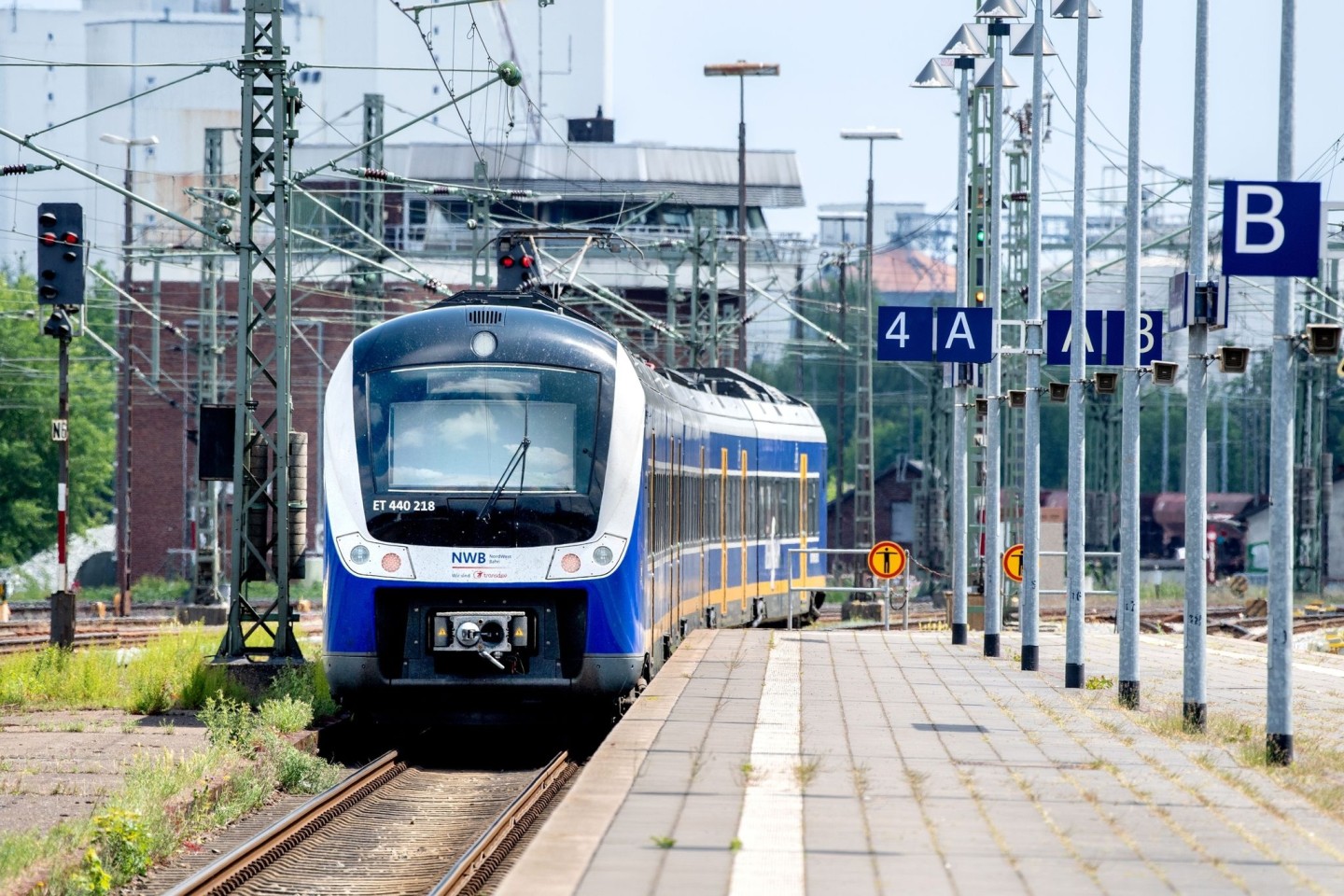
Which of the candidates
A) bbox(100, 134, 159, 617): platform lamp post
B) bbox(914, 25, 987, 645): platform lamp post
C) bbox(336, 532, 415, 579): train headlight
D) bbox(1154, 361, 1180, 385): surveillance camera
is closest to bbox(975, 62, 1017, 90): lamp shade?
bbox(914, 25, 987, 645): platform lamp post

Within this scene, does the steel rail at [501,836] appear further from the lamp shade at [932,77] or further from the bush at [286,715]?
the lamp shade at [932,77]

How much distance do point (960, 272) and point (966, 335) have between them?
4054 millimetres

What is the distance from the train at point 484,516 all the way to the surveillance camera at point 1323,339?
5149 millimetres

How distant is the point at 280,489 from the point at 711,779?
8.32 meters

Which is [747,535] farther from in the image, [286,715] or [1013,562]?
[286,715]

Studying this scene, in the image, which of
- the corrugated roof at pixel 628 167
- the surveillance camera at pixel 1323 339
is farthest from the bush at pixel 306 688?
the corrugated roof at pixel 628 167

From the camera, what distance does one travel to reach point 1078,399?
17484 mm

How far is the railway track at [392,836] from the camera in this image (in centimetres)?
997

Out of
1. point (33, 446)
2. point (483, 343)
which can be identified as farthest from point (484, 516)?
point (33, 446)

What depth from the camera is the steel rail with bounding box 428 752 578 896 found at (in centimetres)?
977

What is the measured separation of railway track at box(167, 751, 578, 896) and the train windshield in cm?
177

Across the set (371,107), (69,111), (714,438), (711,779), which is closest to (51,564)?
(69,111)

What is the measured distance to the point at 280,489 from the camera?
58.9ft

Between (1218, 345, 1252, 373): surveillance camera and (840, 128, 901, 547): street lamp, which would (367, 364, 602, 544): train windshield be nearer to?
(1218, 345, 1252, 373): surveillance camera
